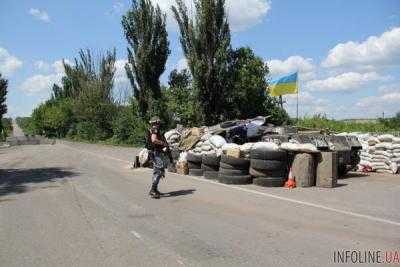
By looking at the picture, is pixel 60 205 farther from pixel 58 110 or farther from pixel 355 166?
pixel 58 110

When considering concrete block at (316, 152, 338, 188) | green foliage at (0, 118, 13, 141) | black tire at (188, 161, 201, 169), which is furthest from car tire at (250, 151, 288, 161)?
green foliage at (0, 118, 13, 141)

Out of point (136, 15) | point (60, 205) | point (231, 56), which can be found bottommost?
point (60, 205)

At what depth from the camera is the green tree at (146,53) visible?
133 ft

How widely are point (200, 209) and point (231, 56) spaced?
80.5ft

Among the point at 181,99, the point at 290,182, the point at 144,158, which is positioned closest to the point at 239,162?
the point at 290,182

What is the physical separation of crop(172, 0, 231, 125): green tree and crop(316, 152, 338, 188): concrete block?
18.7 m

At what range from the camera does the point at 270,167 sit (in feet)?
45.6

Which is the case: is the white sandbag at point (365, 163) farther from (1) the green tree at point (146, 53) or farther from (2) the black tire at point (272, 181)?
(1) the green tree at point (146, 53)

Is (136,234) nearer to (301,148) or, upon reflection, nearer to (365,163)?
(301,148)

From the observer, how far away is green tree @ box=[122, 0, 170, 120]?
40.6 meters

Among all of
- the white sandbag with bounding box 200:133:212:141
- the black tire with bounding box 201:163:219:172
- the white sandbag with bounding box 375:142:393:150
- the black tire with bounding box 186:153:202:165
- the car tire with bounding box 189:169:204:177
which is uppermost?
the white sandbag with bounding box 200:133:212:141

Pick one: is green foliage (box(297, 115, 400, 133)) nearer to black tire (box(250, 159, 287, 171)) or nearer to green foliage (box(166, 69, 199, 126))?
green foliage (box(166, 69, 199, 126))

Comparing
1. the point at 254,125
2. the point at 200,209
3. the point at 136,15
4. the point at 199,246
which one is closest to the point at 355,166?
the point at 254,125

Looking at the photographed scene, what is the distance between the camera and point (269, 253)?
22.7 feet
